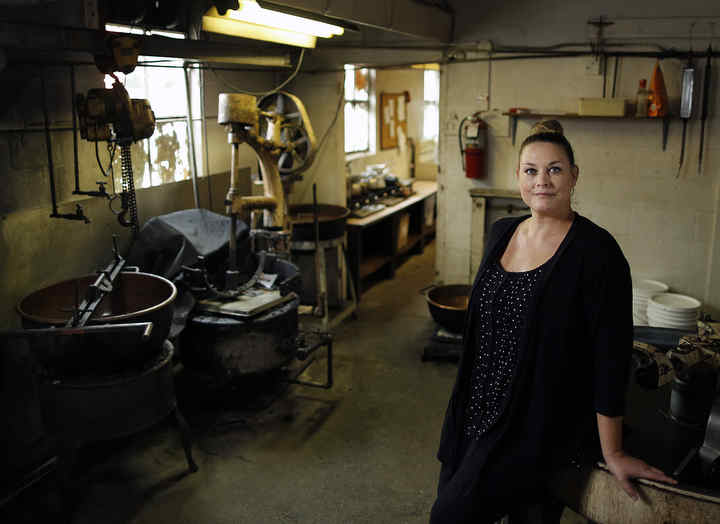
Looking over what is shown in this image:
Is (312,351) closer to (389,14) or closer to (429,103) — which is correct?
(389,14)

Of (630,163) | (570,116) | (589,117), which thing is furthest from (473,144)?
(630,163)

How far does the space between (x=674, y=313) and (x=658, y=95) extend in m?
1.57

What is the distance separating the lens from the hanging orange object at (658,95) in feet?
14.9

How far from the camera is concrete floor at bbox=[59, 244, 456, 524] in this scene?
2.98 m

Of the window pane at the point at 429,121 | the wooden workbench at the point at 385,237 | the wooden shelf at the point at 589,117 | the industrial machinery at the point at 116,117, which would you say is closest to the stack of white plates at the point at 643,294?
the wooden shelf at the point at 589,117

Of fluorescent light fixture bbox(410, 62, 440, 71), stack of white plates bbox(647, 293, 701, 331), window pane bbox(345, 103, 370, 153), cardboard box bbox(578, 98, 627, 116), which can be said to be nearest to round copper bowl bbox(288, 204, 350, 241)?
fluorescent light fixture bbox(410, 62, 440, 71)

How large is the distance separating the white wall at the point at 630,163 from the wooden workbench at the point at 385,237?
1.44 metres

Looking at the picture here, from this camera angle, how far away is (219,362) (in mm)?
3643

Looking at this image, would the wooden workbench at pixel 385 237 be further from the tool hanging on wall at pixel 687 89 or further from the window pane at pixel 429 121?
the tool hanging on wall at pixel 687 89

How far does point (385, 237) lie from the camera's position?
7102 mm

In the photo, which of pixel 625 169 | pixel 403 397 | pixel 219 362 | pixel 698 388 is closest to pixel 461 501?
pixel 698 388

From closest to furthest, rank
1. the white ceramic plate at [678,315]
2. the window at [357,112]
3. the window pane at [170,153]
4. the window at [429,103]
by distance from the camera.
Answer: the window pane at [170,153] < the white ceramic plate at [678,315] < the window at [357,112] < the window at [429,103]

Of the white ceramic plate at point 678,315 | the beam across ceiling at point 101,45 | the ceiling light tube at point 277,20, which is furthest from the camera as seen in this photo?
the white ceramic plate at point 678,315

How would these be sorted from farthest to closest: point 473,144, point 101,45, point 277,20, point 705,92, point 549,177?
point 473,144 → point 705,92 → point 277,20 → point 101,45 → point 549,177
